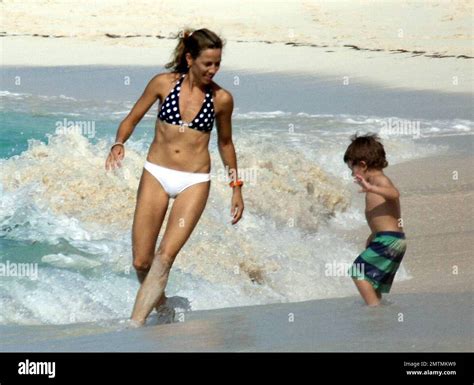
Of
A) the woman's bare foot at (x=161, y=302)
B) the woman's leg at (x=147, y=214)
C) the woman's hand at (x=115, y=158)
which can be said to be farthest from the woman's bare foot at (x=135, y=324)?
the woman's hand at (x=115, y=158)

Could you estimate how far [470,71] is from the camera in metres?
19.1

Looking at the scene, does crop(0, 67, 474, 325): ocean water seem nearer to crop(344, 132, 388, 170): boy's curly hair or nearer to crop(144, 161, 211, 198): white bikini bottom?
crop(144, 161, 211, 198): white bikini bottom

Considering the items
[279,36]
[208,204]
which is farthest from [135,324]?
[279,36]

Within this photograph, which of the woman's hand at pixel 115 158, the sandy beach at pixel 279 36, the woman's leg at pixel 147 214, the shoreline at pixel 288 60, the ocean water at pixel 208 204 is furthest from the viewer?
the sandy beach at pixel 279 36

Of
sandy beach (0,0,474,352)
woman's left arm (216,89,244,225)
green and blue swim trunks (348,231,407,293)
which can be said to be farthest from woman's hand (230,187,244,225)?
green and blue swim trunks (348,231,407,293)

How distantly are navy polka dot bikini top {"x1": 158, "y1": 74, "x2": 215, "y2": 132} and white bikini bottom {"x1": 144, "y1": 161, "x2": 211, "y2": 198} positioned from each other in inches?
8.9

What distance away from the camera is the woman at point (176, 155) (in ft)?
19.6

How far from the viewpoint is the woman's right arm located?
5.95m

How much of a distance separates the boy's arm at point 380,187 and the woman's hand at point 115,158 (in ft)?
3.81

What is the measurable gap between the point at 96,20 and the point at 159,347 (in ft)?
55.6

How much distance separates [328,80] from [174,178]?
12630 millimetres

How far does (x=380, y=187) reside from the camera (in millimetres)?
6102

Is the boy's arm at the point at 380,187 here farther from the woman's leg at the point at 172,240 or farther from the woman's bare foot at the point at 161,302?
the woman's bare foot at the point at 161,302

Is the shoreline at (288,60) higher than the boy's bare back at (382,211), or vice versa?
the shoreline at (288,60)
